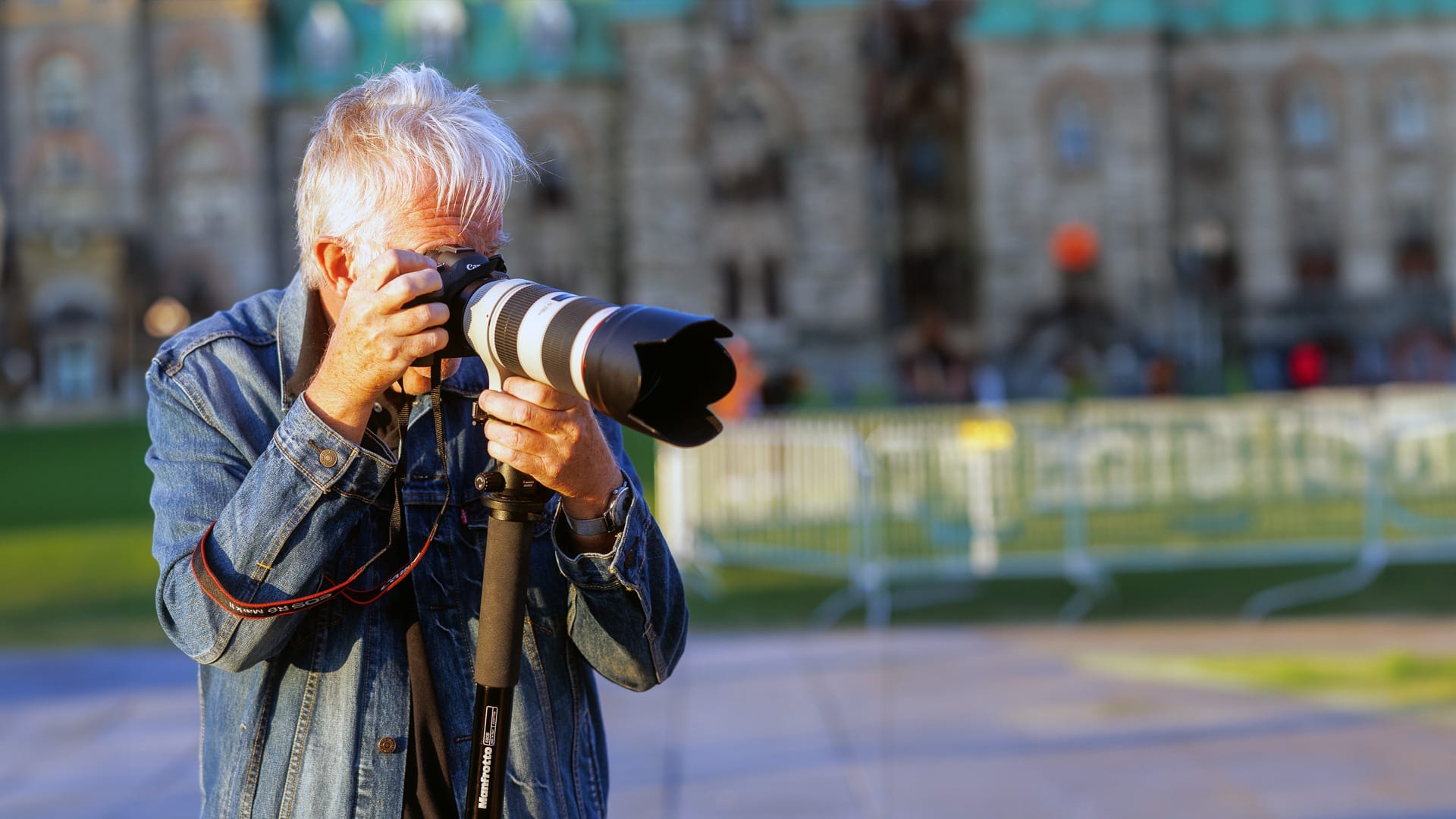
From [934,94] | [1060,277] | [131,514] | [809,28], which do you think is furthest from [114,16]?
[131,514]

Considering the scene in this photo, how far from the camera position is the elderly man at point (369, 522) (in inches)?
74.5

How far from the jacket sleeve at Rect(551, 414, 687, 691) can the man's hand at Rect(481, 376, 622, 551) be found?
5.8 inches

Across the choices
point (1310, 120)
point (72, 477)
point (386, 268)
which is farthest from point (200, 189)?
point (386, 268)

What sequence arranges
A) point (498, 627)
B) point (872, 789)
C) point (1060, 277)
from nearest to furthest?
point (498, 627) → point (872, 789) → point (1060, 277)

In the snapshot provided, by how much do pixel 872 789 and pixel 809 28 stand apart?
40172mm

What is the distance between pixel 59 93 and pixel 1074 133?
32.0 metres

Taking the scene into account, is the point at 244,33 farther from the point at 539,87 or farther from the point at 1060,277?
the point at 1060,277

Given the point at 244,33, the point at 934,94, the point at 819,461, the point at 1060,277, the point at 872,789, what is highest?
the point at 244,33

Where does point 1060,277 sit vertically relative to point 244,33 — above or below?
below

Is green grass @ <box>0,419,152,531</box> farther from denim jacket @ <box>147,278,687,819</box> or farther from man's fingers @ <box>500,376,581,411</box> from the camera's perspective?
man's fingers @ <box>500,376,581,411</box>

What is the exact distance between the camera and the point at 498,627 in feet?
6.26

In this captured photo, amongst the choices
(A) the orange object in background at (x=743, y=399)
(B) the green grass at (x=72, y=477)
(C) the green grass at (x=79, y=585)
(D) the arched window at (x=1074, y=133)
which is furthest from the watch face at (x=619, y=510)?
(D) the arched window at (x=1074, y=133)

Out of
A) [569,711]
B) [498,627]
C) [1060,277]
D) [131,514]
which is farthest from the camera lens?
[1060,277]

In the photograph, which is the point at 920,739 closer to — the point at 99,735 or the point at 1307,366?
the point at 99,735
